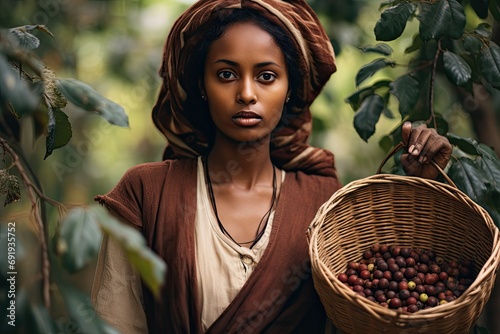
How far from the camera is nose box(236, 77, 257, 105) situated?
1.85m

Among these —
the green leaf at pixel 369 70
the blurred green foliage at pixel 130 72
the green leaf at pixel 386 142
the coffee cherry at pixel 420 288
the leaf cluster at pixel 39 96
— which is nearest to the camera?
the leaf cluster at pixel 39 96

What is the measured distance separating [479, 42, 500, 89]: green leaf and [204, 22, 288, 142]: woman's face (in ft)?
1.84

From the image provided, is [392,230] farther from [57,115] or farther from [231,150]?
[57,115]

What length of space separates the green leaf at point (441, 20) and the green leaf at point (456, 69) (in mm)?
74

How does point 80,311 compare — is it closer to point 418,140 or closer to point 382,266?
point 382,266

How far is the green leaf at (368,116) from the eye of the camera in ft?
7.17

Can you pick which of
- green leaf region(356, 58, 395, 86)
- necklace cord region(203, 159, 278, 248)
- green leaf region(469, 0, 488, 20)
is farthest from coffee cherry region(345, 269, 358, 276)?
→ green leaf region(469, 0, 488, 20)

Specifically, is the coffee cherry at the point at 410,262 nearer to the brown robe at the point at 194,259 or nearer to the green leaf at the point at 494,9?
the brown robe at the point at 194,259

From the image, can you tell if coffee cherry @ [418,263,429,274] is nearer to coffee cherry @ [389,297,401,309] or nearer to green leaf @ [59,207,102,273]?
coffee cherry @ [389,297,401,309]

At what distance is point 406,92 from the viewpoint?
2146mm

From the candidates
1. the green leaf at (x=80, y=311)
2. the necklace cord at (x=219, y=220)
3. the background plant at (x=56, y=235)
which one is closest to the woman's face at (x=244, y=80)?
the necklace cord at (x=219, y=220)

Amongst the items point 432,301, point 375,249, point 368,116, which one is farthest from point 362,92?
point 432,301

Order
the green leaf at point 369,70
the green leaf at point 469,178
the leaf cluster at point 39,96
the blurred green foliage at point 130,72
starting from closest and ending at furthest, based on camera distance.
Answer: the leaf cluster at point 39,96 < the green leaf at point 469,178 < the green leaf at point 369,70 < the blurred green foliage at point 130,72

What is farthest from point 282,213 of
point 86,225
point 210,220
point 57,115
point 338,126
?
point 338,126
